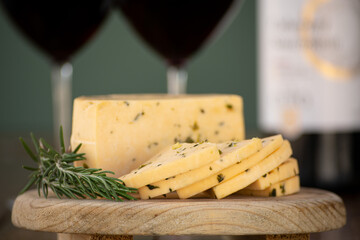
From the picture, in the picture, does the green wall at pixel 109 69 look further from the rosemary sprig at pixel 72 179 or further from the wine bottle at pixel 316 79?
the rosemary sprig at pixel 72 179

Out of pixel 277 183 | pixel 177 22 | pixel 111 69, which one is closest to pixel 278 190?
pixel 277 183

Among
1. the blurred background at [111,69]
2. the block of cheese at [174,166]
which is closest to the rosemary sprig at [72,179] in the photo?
the block of cheese at [174,166]

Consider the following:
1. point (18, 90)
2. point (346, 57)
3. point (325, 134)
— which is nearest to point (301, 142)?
point (325, 134)

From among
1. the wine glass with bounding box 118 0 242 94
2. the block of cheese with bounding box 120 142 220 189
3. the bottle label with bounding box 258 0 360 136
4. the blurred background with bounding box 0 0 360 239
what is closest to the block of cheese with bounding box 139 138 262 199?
the block of cheese with bounding box 120 142 220 189

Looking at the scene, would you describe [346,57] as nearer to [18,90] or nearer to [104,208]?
[104,208]

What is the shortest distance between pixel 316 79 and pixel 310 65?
27 millimetres

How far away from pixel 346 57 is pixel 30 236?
2.04ft

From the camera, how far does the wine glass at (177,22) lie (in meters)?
0.90

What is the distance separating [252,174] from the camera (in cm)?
61

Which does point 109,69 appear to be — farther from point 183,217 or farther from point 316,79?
point 183,217

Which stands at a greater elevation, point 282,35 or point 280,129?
point 282,35

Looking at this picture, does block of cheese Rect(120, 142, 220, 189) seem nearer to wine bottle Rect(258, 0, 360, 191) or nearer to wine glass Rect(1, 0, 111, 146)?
wine glass Rect(1, 0, 111, 146)

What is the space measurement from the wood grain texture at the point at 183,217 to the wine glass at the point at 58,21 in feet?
1.37

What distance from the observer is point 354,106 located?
1.12m
